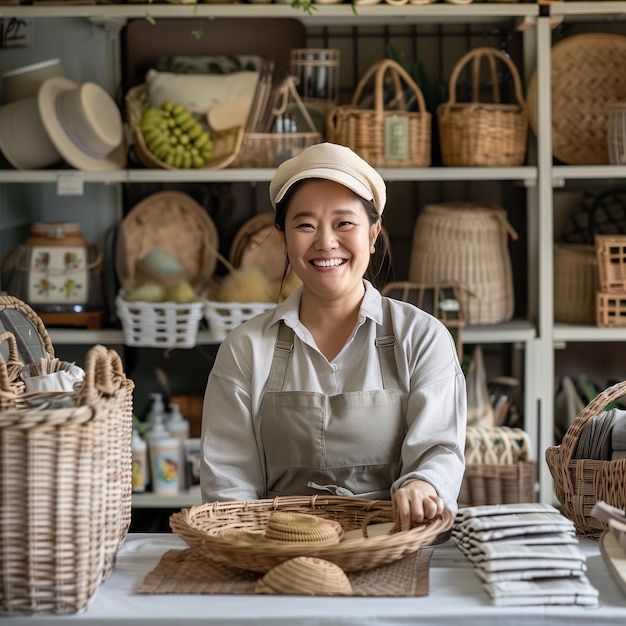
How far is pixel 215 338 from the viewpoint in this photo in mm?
3006

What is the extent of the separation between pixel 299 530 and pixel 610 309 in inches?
78.5

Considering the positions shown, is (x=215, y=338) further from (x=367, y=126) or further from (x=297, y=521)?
(x=297, y=521)

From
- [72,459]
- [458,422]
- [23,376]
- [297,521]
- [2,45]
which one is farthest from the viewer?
[2,45]

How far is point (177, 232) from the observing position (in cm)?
321

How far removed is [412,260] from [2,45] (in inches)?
60.4

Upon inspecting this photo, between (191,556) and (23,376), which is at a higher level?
(23,376)

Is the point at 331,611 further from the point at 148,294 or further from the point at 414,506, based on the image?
the point at 148,294

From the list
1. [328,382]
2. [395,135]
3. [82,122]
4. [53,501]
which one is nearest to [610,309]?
[395,135]

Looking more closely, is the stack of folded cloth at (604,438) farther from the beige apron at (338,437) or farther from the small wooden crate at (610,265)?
the small wooden crate at (610,265)

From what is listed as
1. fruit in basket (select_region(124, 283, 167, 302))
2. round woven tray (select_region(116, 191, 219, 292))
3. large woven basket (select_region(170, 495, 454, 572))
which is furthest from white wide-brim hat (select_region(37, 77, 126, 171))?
large woven basket (select_region(170, 495, 454, 572))

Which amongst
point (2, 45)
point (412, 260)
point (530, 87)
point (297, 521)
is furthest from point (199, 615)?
point (2, 45)

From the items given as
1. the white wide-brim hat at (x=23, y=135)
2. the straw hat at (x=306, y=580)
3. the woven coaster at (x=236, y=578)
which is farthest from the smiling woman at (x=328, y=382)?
the white wide-brim hat at (x=23, y=135)

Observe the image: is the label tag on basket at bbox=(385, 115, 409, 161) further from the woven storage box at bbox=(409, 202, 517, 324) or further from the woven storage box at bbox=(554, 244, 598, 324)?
the woven storage box at bbox=(554, 244, 598, 324)

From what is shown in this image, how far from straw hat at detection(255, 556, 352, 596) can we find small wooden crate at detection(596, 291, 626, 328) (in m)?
1.99
